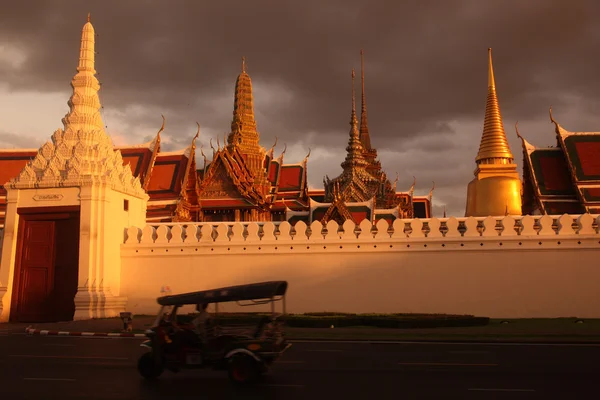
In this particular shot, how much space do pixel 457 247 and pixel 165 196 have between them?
1967 centimetres

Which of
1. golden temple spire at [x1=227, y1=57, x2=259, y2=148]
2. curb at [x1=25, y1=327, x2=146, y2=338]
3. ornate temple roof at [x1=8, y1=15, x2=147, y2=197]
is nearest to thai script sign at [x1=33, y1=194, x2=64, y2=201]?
ornate temple roof at [x1=8, y1=15, x2=147, y2=197]

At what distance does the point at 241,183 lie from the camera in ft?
130

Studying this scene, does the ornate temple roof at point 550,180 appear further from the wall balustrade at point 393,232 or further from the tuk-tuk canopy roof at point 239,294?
the tuk-tuk canopy roof at point 239,294

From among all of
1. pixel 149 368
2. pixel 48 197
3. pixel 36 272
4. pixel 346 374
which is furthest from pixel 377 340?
pixel 48 197

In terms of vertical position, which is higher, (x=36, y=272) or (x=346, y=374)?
(x=36, y=272)

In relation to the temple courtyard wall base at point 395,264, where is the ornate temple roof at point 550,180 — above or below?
above

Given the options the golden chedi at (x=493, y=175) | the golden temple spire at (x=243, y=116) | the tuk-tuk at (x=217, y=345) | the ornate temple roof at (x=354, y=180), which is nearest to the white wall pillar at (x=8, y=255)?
the tuk-tuk at (x=217, y=345)

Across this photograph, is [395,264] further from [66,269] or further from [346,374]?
[346,374]

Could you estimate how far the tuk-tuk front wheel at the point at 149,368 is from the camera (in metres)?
9.60

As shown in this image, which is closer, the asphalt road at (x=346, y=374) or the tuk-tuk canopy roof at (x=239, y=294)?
the asphalt road at (x=346, y=374)

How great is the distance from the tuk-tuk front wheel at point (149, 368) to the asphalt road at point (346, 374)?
7.3 inches

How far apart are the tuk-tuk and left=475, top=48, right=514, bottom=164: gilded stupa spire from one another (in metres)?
25.2

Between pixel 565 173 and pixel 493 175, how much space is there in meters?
3.39

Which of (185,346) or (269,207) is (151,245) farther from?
(269,207)
